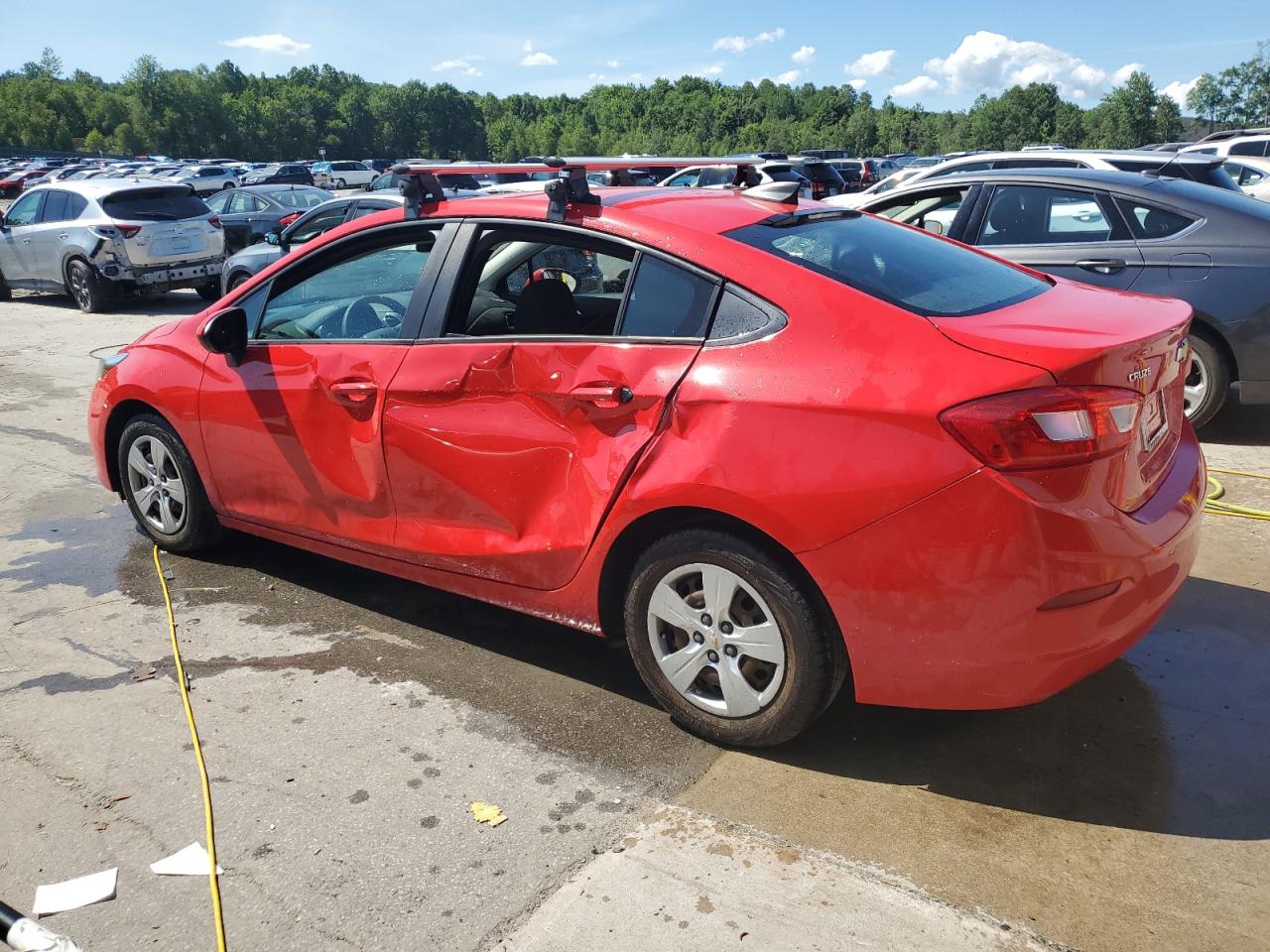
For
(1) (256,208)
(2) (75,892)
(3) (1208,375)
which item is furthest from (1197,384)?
(1) (256,208)

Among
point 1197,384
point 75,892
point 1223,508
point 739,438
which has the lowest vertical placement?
point 75,892

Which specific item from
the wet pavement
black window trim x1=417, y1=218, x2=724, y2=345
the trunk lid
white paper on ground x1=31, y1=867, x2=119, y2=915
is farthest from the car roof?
white paper on ground x1=31, y1=867, x2=119, y2=915

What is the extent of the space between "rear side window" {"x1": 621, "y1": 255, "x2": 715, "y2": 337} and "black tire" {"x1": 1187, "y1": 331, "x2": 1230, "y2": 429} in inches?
168

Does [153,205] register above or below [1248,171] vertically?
below

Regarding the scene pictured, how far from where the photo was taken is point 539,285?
3801mm

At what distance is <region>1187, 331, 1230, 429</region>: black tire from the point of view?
6363 millimetres

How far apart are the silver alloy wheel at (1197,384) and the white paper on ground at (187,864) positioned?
576 cm

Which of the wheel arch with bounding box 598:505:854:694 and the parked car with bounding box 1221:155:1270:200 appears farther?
the parked car with bounding box 1221:155:1270:200

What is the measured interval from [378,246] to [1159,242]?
4.77 meters

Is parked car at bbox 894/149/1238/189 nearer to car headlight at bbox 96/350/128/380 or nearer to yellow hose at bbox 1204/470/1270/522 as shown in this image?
yellow hose at bbox 1204/470/1270/522

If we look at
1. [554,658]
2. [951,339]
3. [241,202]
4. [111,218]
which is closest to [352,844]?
[554,658]

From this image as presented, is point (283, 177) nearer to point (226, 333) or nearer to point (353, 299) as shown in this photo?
point (226, 333)

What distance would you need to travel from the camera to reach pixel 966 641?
2832mm

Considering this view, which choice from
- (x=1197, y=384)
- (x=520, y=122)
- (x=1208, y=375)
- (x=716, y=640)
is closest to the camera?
(x=716, y=640)
